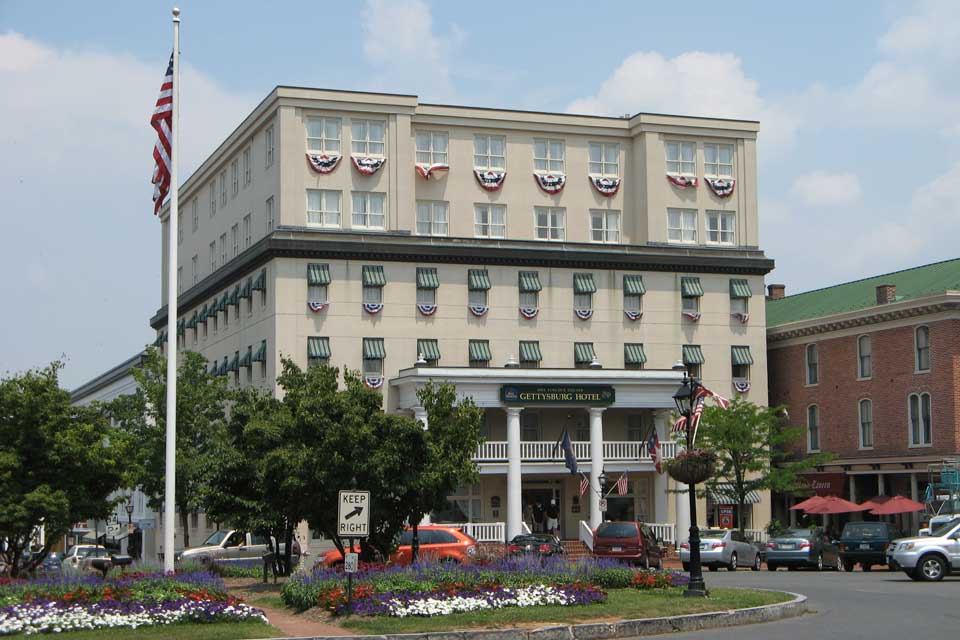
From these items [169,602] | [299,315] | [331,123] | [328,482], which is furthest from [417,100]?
[169,602]

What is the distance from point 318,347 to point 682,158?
839 inches

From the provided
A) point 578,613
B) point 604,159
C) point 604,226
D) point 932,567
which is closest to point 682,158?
point 604,159

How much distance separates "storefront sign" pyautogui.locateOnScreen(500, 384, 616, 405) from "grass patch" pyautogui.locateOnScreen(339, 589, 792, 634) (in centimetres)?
3131

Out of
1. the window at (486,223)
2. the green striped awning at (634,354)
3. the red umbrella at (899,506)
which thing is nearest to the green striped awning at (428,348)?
the window at (486,223)

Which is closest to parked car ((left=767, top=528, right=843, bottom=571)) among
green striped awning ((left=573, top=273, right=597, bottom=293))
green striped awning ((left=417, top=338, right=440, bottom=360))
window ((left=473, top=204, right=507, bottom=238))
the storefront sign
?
the storefront sign

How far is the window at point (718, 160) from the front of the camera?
6894cm

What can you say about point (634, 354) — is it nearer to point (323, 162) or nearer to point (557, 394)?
point (557, 394)

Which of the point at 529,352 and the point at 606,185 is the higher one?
the point at 606,185

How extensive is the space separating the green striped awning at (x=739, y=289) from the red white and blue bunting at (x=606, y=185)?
743cm

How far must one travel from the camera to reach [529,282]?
64.2m

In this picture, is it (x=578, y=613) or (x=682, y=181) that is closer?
(x=578, y=613)

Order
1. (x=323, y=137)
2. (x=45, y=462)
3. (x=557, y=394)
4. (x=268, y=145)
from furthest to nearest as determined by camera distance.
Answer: (x=268, y=145) → (x=323, y=137) → (x=557, y=394) → (x=45, y=462)

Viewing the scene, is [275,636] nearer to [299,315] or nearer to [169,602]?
[169,602]

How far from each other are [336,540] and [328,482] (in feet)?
6.65
